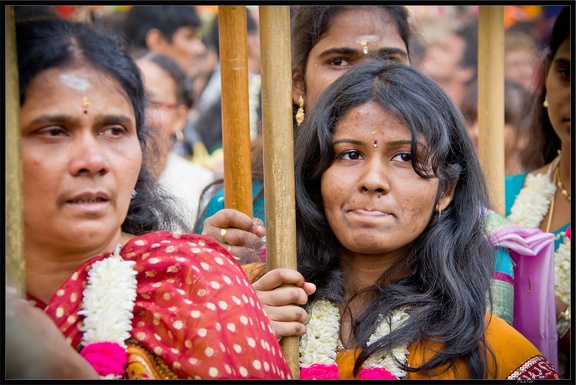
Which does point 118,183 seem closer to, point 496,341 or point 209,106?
point 496,341

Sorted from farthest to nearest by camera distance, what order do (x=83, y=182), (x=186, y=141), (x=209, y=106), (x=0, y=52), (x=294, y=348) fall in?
(x=209, y=106) → (x=186, y=141) → (x=294, y=348) → (x=83, y=182) → (x=0, y=52)

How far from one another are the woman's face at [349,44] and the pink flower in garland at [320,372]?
1282 mm

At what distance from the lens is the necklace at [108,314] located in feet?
7.86

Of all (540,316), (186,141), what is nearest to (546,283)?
(540,316)

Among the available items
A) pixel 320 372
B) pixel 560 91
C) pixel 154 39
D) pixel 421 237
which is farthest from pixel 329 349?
pixel 154 39

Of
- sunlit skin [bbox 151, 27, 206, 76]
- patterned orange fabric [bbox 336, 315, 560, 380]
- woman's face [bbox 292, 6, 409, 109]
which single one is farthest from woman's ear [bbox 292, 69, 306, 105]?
sunlit skin [bbox 151, 27, 206, 76]

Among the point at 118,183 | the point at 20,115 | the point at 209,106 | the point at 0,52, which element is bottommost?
the point at 118,183

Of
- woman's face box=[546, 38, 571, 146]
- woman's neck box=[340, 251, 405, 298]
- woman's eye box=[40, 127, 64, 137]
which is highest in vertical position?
woman's face box=[546, 38, 571, 146]

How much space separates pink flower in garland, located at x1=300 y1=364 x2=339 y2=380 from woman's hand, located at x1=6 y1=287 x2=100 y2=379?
725 millimetres

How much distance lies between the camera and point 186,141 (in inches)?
311

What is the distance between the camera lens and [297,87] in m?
3.97

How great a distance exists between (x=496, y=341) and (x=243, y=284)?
845mm

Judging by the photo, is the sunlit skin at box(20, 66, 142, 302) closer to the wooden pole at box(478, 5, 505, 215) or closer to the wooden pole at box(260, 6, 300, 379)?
the wooden pole at box(260, 6, 300, 379)

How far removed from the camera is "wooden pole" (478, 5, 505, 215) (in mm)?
3654
